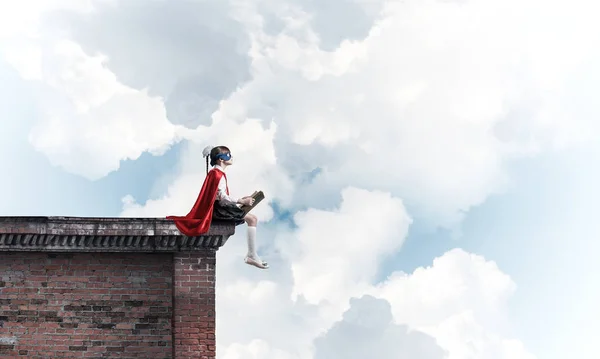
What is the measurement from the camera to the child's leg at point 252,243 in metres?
14.9

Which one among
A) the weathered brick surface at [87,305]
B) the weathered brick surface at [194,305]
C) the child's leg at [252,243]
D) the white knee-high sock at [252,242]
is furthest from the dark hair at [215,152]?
the weathered brick surface at [87,305]

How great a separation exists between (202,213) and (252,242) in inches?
40.2

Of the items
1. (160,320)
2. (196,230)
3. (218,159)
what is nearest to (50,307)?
(160,320)

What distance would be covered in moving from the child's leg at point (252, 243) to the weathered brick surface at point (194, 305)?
64 centimetres

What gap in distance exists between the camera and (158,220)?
1470cm

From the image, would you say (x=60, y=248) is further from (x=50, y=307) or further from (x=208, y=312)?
(x=208, y=312)

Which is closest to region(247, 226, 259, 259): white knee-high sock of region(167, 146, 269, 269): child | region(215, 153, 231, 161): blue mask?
region(167, 146, 269, 269): child

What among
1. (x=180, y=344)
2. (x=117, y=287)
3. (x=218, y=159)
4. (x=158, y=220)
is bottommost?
(x=180, y=344)

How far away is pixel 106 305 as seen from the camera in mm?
14578

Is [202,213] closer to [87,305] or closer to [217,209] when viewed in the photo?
[217,209]

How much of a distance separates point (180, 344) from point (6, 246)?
3.38 metres

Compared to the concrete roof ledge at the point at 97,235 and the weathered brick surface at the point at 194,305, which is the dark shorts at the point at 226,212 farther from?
the weathered brick surface at the point at 194,305

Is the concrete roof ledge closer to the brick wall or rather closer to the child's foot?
the brick wall

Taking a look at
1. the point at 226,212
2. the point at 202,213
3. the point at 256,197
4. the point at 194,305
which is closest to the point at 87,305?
the point at 194,305
